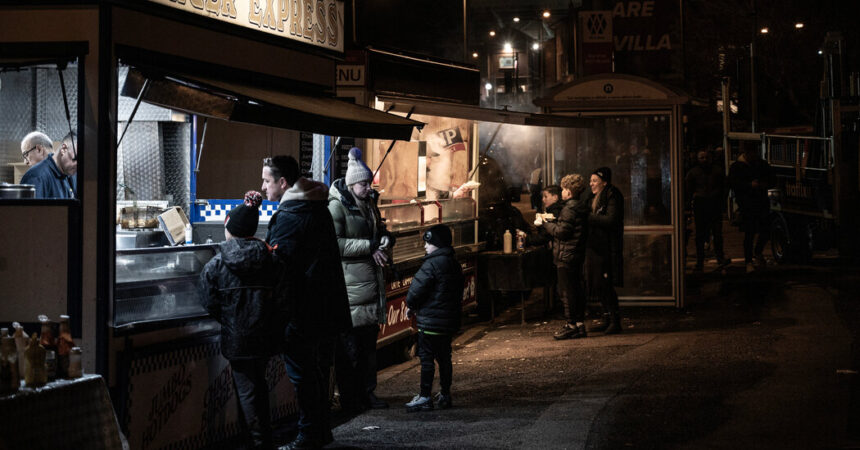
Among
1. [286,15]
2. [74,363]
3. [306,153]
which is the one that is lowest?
[74,363]

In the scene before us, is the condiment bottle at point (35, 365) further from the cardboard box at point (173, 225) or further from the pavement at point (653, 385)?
the cardboard box at point (173, 225)

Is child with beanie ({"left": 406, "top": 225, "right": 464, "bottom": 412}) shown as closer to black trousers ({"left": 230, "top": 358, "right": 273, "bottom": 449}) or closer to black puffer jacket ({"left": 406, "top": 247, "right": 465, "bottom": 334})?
black puffer jacket ({"left": 406, "top": 247, "right": 465, "bottom": 334})

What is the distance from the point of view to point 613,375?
9.23 m

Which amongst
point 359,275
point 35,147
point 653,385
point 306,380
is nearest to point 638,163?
point 653,385

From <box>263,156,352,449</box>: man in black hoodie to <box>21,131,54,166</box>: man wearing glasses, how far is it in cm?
184

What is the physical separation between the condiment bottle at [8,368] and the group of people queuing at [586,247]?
723 cm

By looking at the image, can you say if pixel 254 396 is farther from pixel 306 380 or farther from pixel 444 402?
pixel 444 402

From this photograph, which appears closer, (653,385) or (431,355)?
(431,355)

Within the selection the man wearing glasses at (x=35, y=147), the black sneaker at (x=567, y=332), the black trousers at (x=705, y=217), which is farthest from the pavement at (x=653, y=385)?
the black trousers at (x=705, y=217)

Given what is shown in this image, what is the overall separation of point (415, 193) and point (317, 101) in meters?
3.17

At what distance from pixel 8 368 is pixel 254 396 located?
180 cm

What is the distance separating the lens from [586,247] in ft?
39.0

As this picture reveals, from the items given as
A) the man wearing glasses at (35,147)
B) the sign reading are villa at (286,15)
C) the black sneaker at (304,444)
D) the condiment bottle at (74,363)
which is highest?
the sign reading are villa at (286,15)

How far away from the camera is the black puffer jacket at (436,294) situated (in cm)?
786
